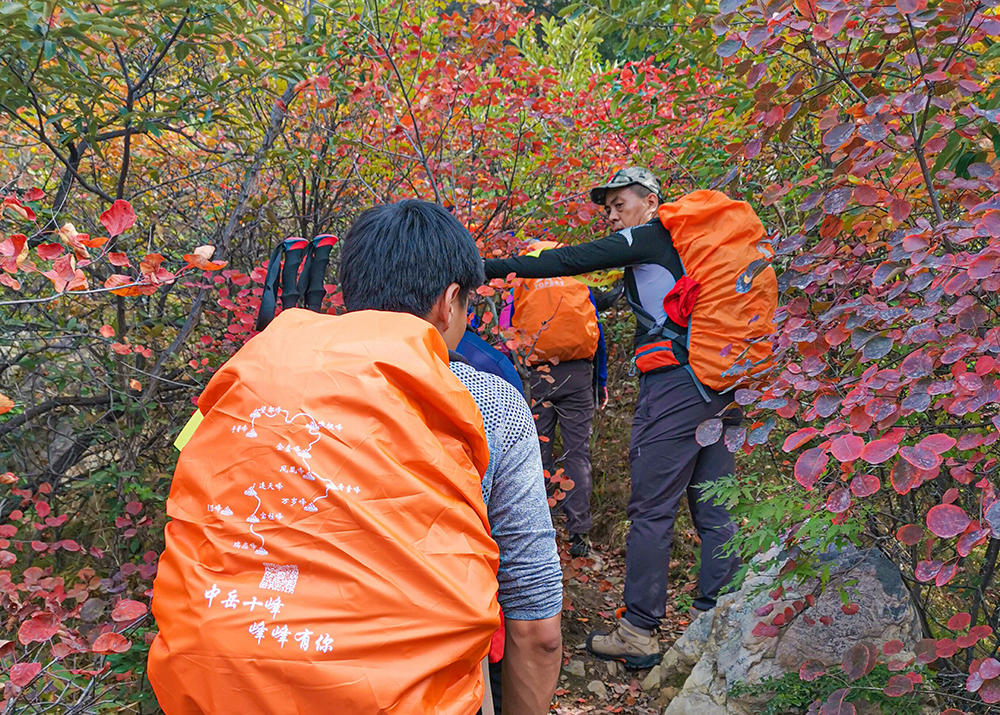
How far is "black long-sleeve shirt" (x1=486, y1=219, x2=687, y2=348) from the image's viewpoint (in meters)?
2.96

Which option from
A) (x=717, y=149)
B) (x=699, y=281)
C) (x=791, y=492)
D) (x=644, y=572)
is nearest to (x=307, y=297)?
(x=791, y=492)

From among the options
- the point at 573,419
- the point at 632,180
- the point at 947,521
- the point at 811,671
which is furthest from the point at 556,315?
the point at 947,521

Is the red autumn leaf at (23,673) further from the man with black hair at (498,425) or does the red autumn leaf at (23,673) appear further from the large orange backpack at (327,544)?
the man with black hair at (498,425)

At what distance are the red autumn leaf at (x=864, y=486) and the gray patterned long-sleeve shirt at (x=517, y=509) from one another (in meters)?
0.74

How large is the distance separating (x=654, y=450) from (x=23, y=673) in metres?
2.42

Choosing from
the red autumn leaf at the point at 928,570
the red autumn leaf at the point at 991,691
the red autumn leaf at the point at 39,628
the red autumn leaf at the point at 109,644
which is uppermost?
the red autumn leaf at the point at 928,570

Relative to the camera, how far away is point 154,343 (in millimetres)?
3336

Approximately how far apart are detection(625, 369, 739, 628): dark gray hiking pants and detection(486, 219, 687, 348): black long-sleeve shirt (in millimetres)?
312

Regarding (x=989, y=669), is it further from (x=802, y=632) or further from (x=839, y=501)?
(x=802, y=632)

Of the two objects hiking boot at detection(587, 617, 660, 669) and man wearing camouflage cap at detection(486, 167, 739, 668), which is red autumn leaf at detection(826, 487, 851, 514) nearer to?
man wearing camouflage cap at detection(486, 167, 739, 668)

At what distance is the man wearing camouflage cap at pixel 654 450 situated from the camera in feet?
10.4

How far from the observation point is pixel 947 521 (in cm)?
147

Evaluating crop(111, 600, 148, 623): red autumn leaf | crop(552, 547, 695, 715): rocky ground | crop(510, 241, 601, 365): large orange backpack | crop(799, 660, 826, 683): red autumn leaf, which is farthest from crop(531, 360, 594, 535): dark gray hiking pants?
crop(111, 600, 148, 623): red autumn leaf

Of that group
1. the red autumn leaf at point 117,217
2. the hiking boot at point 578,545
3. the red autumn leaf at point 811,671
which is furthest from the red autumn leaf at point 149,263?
the hiking boot at point 578,545
